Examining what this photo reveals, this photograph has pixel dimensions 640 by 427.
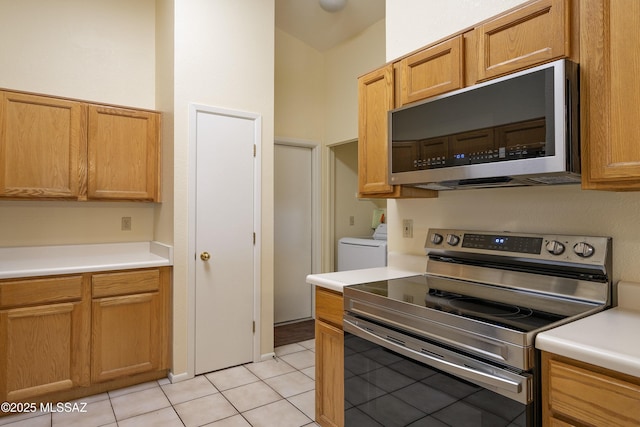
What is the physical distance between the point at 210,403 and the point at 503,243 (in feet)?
6.48

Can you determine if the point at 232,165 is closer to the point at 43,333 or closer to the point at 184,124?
the point at 184,124

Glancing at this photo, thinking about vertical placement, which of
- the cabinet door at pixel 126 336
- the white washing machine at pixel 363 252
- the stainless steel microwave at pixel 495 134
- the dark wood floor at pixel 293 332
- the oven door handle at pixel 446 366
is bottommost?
the dark wood floor at pixel 293 332

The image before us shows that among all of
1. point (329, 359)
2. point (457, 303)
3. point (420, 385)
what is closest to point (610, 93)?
point (457, 303)

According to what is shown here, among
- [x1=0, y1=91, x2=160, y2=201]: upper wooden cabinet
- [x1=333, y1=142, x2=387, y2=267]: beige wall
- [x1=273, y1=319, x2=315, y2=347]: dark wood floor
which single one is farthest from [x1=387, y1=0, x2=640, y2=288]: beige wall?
[x1=333, y1=142, x2=387, y2=267]: beige wall

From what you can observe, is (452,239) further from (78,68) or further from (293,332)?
(78,68)

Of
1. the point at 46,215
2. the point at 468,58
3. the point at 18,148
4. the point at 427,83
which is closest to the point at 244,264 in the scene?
the point at 46,215

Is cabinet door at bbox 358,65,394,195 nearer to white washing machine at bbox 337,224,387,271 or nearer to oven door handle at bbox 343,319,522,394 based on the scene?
oven door handle at bbox 343,319,522,394

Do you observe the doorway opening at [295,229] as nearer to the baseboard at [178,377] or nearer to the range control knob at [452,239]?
the baseboard at [178,377]

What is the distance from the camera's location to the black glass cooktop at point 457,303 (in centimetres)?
122

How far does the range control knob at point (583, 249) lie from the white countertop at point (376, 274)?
2.61 ft

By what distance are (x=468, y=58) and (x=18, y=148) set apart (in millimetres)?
2766

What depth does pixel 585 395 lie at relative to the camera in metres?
1.01

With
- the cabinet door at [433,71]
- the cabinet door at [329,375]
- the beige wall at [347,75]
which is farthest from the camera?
the beige wall at [347,75]

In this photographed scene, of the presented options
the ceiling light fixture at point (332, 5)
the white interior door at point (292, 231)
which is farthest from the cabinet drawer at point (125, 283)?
the ceiling light fixture at point (332, 5)
